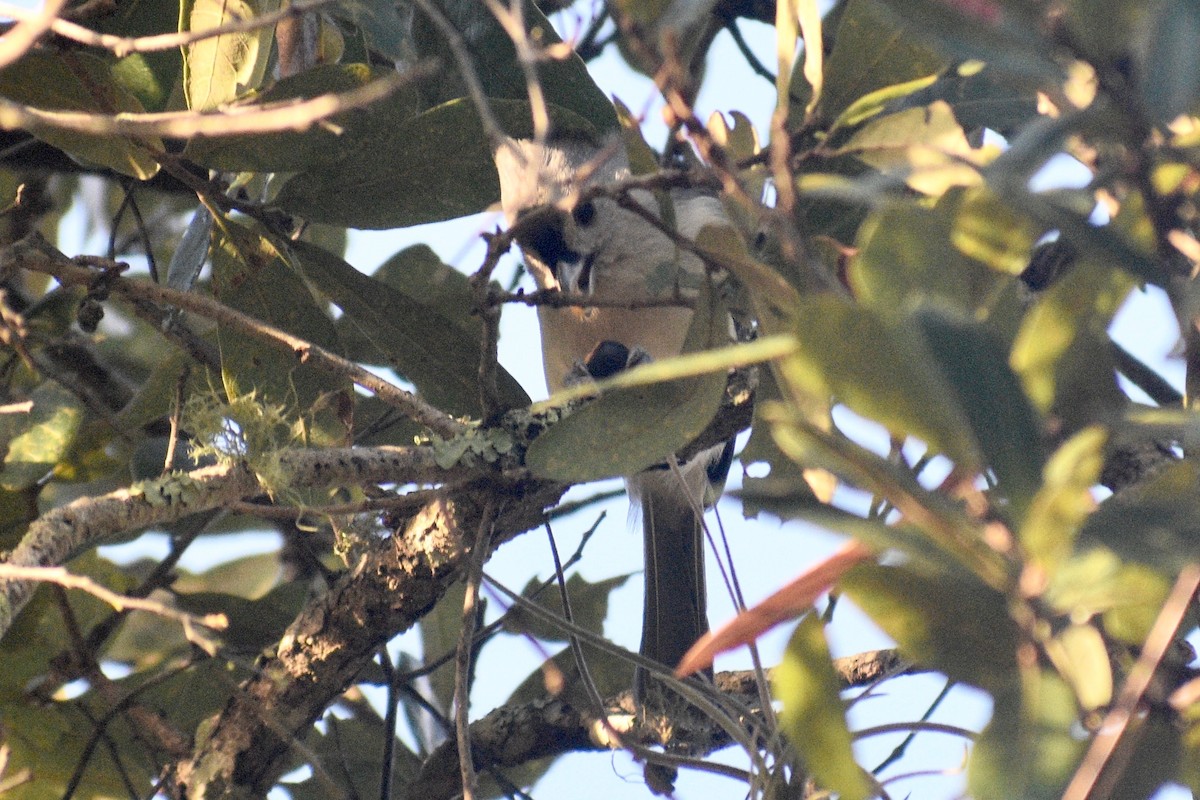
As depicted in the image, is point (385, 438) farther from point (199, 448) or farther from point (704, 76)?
point (704, 76)

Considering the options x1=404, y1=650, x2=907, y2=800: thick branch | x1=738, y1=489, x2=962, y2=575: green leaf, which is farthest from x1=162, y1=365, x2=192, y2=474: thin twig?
x1=738, y1=489, x2=962, y2=575: green leaf

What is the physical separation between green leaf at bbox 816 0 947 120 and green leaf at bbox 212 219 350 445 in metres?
0.69

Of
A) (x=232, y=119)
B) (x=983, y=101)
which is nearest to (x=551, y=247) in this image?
(x=983, y=101)

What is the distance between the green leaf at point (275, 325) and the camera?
1.49m

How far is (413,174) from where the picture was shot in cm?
146

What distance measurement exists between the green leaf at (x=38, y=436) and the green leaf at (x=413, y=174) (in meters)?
0.57

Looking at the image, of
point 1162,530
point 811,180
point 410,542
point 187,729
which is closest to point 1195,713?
point 1162,530

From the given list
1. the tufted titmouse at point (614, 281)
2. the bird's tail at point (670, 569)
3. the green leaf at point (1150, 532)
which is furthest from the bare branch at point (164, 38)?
the bird's tail at point (670, 569)

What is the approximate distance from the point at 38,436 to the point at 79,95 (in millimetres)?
625

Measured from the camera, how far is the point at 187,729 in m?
2.05

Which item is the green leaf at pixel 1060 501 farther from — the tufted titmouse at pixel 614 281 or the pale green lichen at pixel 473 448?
the tufted titmouse at pixel 614 281

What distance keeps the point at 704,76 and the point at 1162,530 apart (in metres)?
2.04

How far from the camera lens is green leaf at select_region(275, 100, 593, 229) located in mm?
1421

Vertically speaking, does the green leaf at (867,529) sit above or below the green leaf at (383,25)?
below
